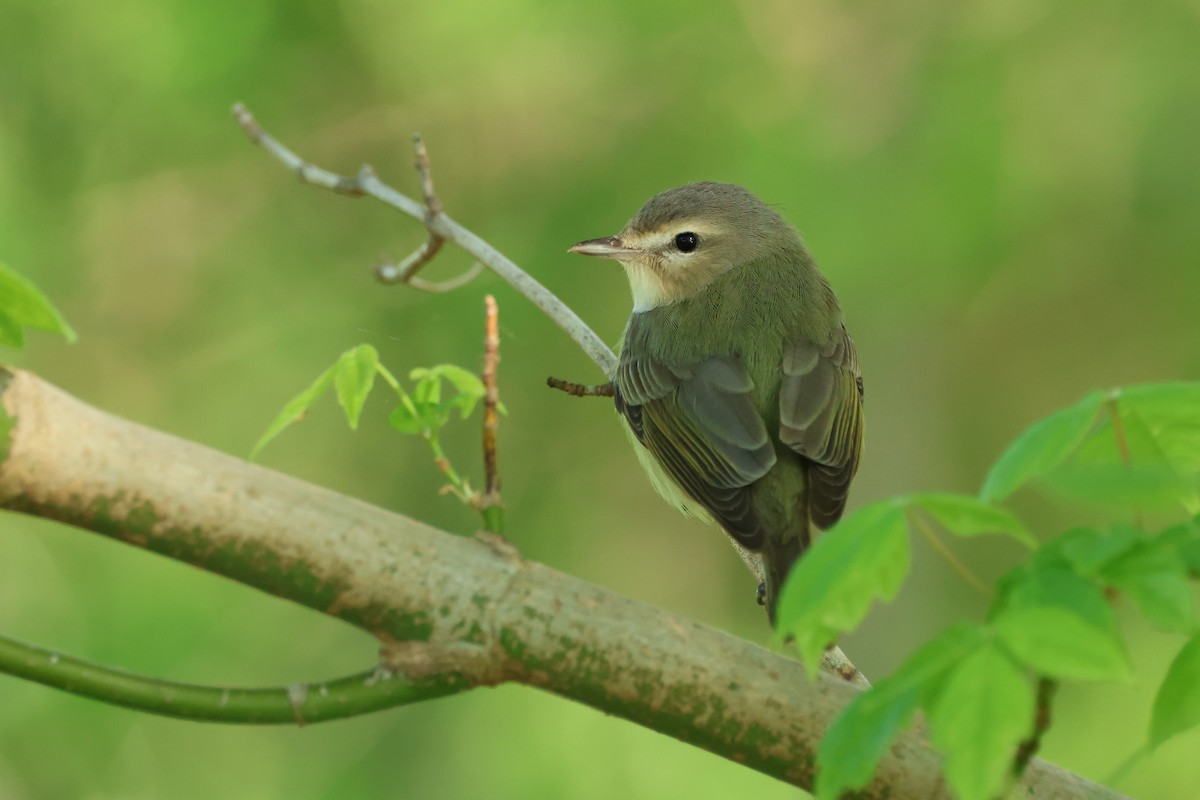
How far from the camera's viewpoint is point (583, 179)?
7707 mm

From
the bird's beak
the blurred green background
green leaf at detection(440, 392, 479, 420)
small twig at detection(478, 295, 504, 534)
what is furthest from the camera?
the blurred green background

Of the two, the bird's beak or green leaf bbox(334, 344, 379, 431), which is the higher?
the bird's beak

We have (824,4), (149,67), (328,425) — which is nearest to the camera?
(149,67)

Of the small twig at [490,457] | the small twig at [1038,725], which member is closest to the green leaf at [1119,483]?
the small twig at [1038,725]

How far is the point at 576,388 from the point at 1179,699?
2.31 m

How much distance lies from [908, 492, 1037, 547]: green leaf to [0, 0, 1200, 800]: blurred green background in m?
5.19

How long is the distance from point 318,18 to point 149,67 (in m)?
1.11

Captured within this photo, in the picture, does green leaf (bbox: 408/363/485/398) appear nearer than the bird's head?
Yes

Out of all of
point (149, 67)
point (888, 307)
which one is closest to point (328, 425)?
point (149, 67)

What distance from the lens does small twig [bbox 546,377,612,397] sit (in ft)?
11.6

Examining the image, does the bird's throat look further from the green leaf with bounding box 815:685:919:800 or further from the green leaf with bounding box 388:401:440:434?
the green leaf with bounding box 815:685:919:800

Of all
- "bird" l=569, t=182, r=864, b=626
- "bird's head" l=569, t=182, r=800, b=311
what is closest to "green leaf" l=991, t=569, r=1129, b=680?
"bird" l=569, t=182, r=864, b=626

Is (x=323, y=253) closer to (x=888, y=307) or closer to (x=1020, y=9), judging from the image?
(x=888, y=307)

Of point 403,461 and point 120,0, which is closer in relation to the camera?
point 120,0
